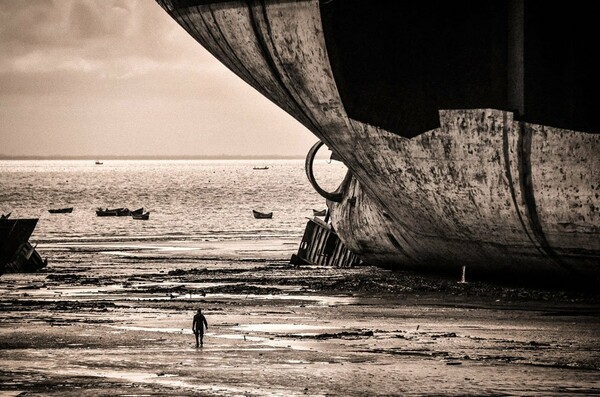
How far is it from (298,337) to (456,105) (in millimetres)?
5579

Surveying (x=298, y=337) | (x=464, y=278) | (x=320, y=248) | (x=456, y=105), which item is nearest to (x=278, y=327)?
(x=298, y=337)

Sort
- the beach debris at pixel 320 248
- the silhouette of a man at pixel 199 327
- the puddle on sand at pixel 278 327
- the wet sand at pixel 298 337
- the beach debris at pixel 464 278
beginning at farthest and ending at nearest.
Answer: the beach debris at pixel 320 248
the beach debris at pixel 464 278
the puddle on sand at pixel 278 327
the silhouette of a man at pixel 199 327
the wet sand at pixel 298 337

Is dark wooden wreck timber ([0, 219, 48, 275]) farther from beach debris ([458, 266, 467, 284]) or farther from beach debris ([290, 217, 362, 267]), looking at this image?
beach debris ([458, 266, 467, 284])

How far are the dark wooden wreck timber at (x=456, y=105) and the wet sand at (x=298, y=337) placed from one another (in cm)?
106

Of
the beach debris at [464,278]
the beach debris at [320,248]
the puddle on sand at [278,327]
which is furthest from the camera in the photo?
the beach debris at [320,248]

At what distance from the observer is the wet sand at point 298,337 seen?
12656 millimetres

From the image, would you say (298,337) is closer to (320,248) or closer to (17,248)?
(320,248)

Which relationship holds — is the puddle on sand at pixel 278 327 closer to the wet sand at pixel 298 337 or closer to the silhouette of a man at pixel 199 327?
the wet sand at pixel 298 337

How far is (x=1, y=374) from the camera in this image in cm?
1345

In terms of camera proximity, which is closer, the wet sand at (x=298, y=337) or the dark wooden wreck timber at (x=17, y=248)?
the wet sand at (x=298, y=337)

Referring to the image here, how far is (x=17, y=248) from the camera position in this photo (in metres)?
28.6

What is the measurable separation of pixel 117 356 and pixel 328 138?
28.4ft

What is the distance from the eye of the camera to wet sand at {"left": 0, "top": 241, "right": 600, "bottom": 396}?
12656 millimetres

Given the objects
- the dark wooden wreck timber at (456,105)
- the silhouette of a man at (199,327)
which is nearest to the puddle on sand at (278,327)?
the silhouette of a man at (199,327)
